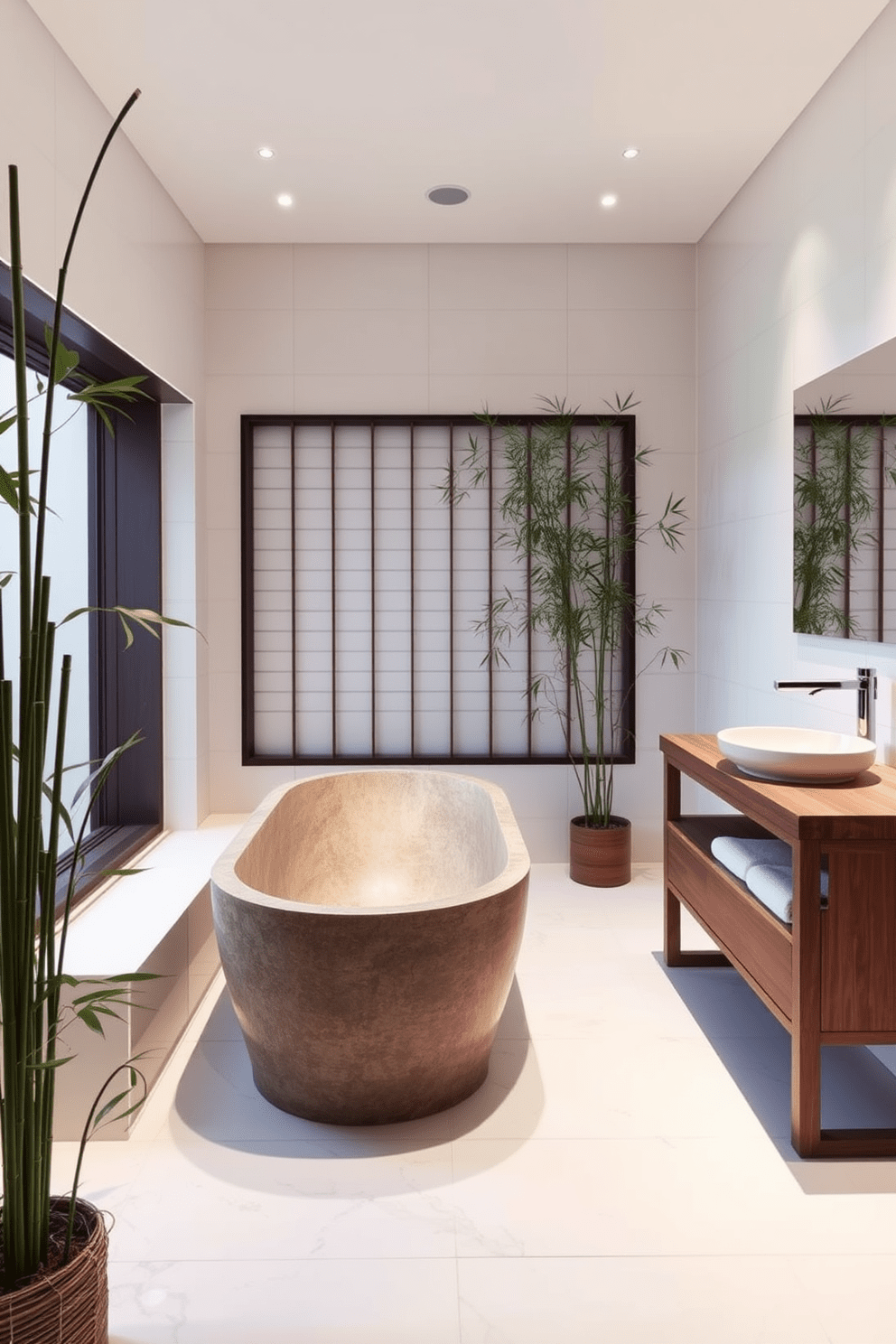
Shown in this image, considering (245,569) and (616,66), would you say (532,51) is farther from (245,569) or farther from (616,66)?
(245,569)

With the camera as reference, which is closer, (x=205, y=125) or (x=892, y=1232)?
(x=892, y=1232)

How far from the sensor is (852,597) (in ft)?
9.64

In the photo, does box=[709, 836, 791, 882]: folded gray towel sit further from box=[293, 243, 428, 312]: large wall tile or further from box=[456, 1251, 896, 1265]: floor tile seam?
box=[293, 243, 428, 312]: large wall tile

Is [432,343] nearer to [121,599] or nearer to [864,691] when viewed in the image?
[121,599]

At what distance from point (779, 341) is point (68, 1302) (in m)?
3.47

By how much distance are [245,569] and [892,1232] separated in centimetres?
359

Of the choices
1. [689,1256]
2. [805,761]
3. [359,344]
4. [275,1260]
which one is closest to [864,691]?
[805,761]

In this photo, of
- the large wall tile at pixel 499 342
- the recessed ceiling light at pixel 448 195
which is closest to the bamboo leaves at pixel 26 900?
the recessed ceiling light at pixel 448 195

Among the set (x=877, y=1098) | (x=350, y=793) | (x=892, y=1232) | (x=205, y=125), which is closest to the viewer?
(x=892, y=1232)

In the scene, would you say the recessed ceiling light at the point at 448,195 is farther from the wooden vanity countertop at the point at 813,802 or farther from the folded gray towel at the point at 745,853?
the folded gray towel at the point at 745,853

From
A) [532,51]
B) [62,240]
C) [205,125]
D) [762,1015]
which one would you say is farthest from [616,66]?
[762,1015]

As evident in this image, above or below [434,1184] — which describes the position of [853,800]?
above

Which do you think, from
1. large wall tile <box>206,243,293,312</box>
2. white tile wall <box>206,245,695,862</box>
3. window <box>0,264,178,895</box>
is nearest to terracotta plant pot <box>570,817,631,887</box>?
white tile wall <box>206,245,695,862</box>

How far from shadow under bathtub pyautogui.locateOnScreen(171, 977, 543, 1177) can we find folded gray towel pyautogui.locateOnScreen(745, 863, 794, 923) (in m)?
0.77
